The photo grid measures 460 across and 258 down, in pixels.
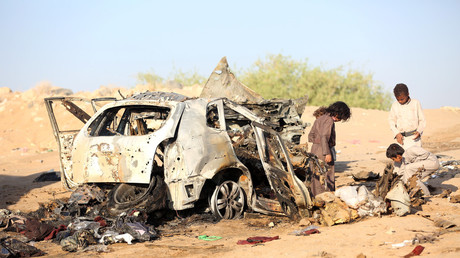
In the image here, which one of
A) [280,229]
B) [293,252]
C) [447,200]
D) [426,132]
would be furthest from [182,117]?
[426,132]

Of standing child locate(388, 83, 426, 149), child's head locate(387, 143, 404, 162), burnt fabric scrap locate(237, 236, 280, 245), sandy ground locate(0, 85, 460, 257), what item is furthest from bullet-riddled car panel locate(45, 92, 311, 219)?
standing child locate(388, 83, 426, 149)

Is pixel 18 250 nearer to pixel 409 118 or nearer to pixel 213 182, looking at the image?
pixel 213 182

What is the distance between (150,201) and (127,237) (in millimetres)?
681

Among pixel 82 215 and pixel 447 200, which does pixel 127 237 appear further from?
pixel 447 200

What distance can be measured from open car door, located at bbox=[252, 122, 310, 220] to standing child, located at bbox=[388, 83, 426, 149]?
2.37 m

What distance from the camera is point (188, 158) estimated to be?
294 inches

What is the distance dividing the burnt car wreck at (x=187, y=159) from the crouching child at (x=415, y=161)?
1.49m

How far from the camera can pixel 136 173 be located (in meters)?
7.30

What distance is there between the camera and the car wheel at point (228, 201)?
790 centimetres

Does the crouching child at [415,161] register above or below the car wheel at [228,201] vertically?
above

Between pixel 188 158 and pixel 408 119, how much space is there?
395 cm

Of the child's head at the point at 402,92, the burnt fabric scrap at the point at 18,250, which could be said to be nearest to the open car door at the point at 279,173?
the child's head at the point at 402,92

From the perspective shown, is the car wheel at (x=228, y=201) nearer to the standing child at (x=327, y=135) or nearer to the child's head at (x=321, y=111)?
the standing child at (x=327, y=135)

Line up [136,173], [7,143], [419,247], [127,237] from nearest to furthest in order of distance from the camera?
[419,247] → [127,237] → [136,173] → [7,143]
